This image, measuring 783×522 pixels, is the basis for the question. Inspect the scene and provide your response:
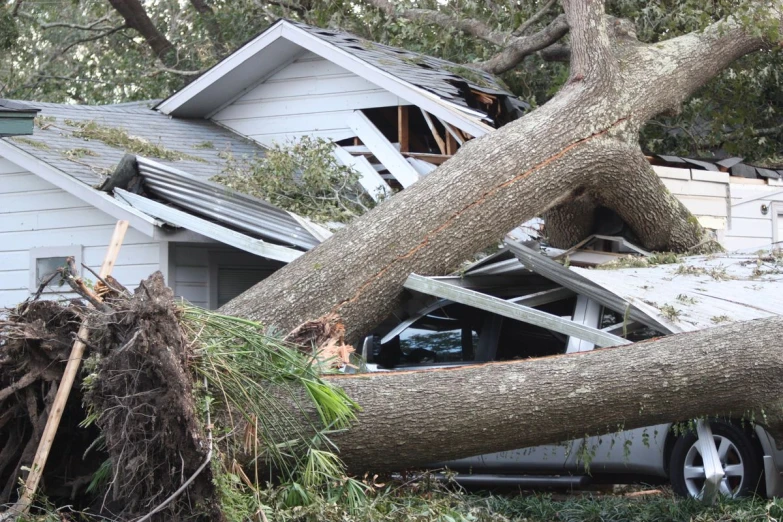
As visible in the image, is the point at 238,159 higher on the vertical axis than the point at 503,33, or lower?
lower

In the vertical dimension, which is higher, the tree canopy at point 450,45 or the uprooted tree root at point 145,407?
the tree canopy at point 450,45

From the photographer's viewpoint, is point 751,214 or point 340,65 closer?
point 751,214

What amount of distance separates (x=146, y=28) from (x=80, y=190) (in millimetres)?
11045

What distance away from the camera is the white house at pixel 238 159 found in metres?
9.23

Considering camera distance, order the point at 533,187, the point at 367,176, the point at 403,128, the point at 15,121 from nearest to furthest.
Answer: the point at 15,121
the point at 533,187
the point at 367,176
the point at 403,128

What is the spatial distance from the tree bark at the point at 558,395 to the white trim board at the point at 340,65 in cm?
476

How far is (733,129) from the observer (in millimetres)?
14078

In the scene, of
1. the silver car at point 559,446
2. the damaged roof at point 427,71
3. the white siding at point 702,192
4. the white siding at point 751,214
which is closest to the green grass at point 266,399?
the silver car at point 559,446

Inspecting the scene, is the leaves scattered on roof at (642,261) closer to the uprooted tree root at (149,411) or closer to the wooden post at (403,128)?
the wooden post at (403,128)

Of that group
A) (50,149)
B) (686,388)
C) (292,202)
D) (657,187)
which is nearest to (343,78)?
(292,202)

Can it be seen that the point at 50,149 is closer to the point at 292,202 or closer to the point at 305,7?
the point at 292,202

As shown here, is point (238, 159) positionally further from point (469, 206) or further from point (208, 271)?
point (469, 206)

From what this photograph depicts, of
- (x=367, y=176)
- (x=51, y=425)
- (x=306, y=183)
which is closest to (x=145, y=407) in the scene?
(x=51, y=425)

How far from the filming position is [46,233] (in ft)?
32.7
